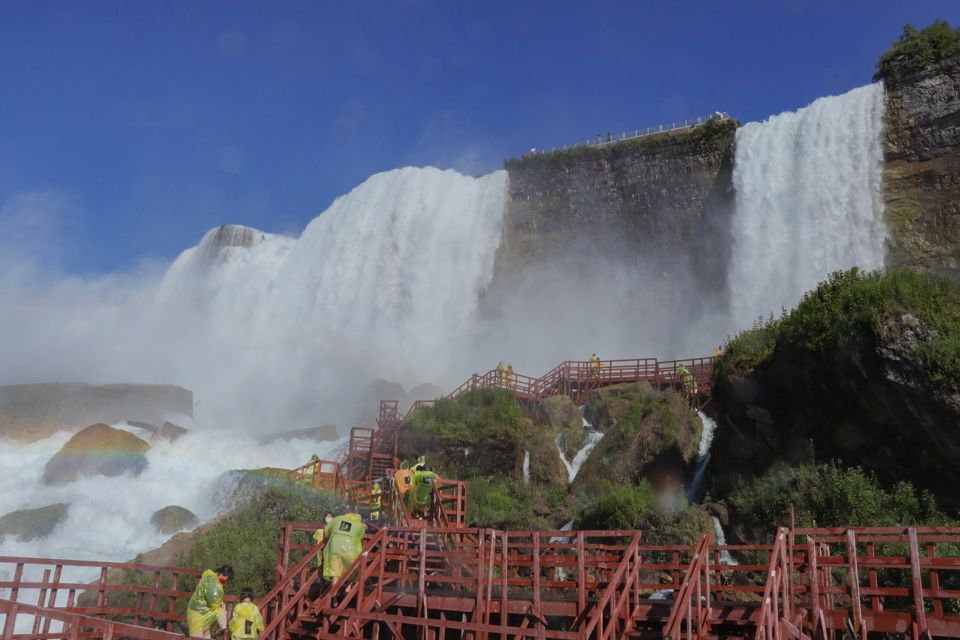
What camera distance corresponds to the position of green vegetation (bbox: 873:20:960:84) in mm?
34062

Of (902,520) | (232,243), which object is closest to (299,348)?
(232,243)

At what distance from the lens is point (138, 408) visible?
1836 inches

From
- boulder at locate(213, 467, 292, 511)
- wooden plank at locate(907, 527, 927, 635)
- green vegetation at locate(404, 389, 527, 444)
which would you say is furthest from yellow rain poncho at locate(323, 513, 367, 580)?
boulder at locate(213, 467, 292, 511)

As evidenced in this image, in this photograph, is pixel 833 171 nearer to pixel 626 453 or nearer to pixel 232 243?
pixel 626 453

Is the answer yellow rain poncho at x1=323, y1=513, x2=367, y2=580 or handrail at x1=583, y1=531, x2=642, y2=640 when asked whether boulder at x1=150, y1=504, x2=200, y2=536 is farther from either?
handrail at x1=583, y1=531, x2=642, y2=640

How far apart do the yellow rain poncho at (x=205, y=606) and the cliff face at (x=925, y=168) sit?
100 ft

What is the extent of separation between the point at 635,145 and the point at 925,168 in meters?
15.6

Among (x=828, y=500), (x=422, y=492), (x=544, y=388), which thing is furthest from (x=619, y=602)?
(x=544, y=388)

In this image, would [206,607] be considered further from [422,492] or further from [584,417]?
[584,417]

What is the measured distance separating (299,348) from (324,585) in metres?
43.0

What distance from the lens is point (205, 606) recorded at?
1009cm

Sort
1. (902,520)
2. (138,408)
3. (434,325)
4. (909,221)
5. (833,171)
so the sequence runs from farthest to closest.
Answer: (434,325)
(138,408)
(833,171)
(909,221)
(902,520)

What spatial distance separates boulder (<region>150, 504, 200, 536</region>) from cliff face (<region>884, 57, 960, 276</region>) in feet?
95.3

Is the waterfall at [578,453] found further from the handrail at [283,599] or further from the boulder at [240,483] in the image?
the handrail at [283,599]
